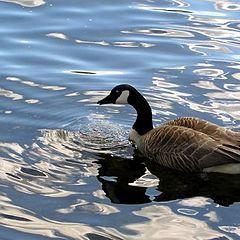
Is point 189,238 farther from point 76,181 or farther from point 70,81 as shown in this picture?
point 70,81

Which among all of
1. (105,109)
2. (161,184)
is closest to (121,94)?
(105,109)

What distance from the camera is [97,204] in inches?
329

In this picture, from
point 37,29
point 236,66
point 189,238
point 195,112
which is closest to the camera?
point 189,238

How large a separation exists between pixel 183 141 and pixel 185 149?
0.35ft

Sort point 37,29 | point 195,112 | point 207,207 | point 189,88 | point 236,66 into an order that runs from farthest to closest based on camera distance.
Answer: point 37,29
point 236,66
point 189,88
point 195,112
point 207,207

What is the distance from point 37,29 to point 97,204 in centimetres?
629

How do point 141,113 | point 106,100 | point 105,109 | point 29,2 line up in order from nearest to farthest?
point 141,113 < point 106,100 < point 105,109 < point 29,2

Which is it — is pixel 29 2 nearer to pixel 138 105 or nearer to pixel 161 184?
pixel 138 105

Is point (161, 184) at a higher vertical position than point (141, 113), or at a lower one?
lower

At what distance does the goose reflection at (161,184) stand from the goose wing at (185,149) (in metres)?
0.13

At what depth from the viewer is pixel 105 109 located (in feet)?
35.9

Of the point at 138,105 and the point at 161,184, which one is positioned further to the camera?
the point at 138,105

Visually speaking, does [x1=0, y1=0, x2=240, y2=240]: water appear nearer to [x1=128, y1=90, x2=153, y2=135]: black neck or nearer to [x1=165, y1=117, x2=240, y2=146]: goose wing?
[x1=128, y1=90, x2=153, y2=135]: black neck

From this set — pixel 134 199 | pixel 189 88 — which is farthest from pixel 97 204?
pixel 189 88
